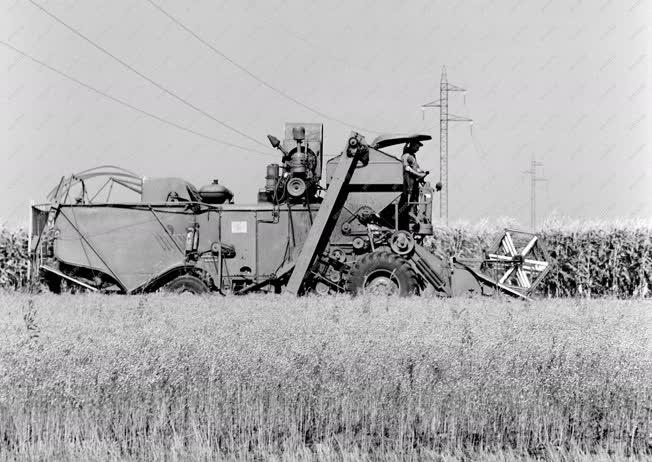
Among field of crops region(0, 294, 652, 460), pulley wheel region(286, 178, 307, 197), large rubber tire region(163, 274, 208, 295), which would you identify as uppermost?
pulley wheel region(286, 178, 307, 197)

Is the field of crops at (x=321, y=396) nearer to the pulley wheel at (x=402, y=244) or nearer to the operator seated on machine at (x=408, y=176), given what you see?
the pulley wheel at (x=402, y=244)

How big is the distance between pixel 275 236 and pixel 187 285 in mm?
1874

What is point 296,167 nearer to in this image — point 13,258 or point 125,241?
point 125,241

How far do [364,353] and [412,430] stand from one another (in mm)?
762

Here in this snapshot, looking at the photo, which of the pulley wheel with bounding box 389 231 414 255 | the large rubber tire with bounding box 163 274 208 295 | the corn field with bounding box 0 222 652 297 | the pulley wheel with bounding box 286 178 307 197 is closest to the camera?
the pulley wheel with bounding box 389 231 414 255

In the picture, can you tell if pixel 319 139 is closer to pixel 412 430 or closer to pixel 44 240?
pixel 44 240

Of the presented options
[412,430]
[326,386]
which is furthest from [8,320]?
[412,430]

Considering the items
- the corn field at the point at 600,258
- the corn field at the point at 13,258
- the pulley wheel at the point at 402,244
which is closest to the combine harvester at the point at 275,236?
the pulley wheel at the point at 402,244

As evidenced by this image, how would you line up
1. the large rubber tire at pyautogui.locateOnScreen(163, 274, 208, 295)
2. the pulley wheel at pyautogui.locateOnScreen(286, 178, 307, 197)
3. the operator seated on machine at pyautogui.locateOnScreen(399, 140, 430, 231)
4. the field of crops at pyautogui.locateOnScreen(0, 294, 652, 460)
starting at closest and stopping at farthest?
the field of crops at pyautogui.locateOnScreen(0, 294, 652, 460) < the large rubber tire at pyautogui.locateOnScreen(163, 274, 208, 295) < the pulley wheel at pyautogui.locateOnScreen(286, 178, 307, 197) < the operator seated on machine at pyautogui.locateOnScreen(399, 140, 430, 231)

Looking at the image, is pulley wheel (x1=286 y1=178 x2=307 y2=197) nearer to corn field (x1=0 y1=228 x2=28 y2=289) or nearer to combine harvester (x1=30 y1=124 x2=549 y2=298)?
combine harvester (x1=30 y1=124 x2=549 y2=298)

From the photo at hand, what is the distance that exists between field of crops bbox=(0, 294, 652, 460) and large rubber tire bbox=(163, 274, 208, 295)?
7.56 metres

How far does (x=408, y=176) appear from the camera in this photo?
1512 cm

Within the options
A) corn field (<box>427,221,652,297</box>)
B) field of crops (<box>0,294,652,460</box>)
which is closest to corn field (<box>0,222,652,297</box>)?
corn field (<box>427,221,652,297</box>)

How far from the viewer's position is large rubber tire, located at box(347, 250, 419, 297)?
1386 cm
